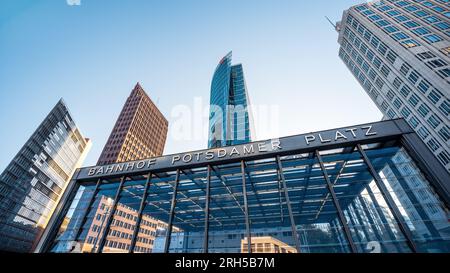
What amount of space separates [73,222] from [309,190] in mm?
24511

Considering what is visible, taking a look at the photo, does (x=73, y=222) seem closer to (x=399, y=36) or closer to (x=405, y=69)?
(x=405, y=69)

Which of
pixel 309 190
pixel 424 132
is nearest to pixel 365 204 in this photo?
pixel 309 190

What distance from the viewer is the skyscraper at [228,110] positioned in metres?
60.0

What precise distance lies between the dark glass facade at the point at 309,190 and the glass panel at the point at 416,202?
2.8 inches

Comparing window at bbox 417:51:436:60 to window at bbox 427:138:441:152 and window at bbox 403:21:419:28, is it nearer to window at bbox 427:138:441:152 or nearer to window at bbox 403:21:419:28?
window at bbox 403:21:419:28

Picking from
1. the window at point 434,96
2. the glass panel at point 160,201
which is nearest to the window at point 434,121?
the window at point 434,96

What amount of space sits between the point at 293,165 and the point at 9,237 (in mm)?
95720

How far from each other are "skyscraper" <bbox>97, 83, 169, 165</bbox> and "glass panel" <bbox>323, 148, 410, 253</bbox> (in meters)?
90.4

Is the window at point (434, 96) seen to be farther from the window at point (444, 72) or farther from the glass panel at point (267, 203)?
the glass panel at point (267, 203)

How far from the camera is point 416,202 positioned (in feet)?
45.5

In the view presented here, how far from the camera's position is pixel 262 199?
23.6 m

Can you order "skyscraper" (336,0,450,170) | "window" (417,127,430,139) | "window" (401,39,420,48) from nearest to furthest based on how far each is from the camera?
1. "skyscraper" (336,0,450,170)
2. "window" (417,127,430,139)
3. "window" (401,39,420,48)

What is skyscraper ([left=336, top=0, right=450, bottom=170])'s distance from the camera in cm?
4387

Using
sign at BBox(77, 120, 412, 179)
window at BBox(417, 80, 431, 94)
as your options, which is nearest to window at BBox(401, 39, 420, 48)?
window at BBox(417, 80, 431, 94)
